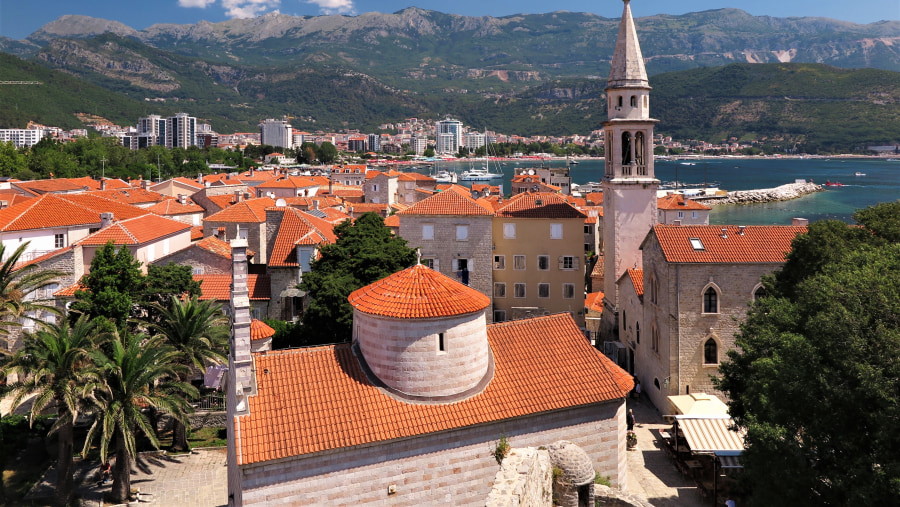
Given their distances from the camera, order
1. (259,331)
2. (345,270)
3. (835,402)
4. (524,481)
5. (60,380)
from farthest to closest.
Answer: (345,270) → (259,331) → (60,380) → (835,402) → (524,481)

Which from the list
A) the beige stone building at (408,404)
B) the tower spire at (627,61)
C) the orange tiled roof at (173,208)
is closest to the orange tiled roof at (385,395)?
the beige stone building at (408,404)

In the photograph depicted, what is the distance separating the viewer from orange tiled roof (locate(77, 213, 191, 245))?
34.3 m

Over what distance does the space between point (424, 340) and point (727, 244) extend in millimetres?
15707

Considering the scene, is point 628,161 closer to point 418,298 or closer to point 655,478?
point 655,478

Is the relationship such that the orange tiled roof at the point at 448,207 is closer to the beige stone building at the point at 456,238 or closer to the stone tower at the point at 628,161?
the beige stone building at the point at 456,238

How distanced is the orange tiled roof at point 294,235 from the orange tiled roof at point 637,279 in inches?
601

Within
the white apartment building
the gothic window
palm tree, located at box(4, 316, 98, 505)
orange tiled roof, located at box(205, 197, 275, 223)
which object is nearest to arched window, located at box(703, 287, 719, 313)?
the gothic window

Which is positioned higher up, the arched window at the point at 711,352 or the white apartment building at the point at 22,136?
the white apartment building at the point at 22,136

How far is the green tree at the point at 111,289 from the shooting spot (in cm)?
2530

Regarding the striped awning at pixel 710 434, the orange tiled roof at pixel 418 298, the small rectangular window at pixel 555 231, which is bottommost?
the striped awning at pixel 710 434

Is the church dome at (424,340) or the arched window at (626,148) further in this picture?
the arched window at (626,148)

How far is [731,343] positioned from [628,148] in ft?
42.9

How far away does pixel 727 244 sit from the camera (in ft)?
84.1

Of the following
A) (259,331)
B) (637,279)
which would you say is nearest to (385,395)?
(259,331)
